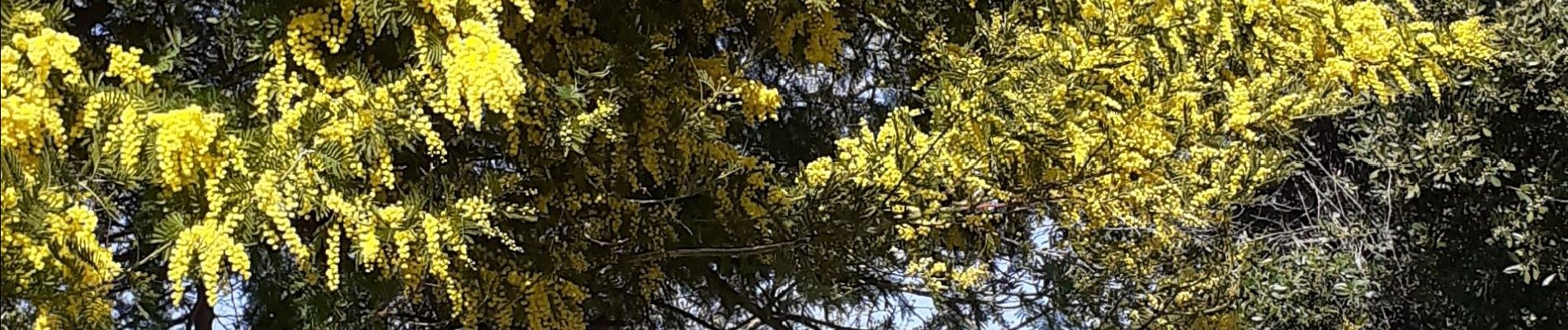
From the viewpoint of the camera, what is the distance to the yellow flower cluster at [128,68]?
2.74 m

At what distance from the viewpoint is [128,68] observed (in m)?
2.75

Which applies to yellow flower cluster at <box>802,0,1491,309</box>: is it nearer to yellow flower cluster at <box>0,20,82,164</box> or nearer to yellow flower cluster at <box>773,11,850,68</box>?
yellow flower cluster at <box>773,11,850,68</box>

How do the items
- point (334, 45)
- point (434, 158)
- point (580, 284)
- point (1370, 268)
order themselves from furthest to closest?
point (1370, 268)
point (580, 284)
point (434, 158)
point (334, 45)

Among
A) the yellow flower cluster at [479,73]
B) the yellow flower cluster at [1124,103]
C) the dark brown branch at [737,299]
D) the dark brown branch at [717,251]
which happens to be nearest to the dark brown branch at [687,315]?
the dark brown branch at [737,299]

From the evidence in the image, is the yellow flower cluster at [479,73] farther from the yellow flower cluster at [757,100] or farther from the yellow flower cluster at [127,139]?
the yellow flower cluster at [757,100]

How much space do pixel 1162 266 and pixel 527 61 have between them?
8.78 feet

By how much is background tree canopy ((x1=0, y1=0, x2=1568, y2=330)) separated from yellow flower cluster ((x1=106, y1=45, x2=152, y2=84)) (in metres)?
0.01

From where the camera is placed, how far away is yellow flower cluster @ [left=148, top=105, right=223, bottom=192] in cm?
256

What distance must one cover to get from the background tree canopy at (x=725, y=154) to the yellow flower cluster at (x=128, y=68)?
0.01 metres

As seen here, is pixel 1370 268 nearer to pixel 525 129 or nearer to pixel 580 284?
pixel 580 284

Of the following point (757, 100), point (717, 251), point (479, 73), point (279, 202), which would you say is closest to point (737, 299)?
point (717, 251)

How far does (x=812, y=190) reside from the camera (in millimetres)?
3922

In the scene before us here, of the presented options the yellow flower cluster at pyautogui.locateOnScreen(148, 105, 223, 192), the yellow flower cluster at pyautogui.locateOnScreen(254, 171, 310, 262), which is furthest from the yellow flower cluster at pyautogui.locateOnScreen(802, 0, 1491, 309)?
the yellow flower cluster at pyautogui.locateOnScreen(148, 105, 223, 192)

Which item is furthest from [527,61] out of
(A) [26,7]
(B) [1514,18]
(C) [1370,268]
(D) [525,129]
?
(C) [1370,268]
